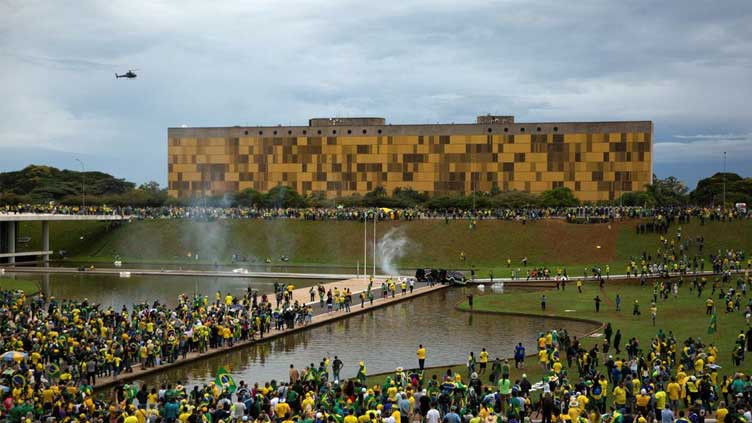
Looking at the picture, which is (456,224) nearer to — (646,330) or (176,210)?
(176,210)

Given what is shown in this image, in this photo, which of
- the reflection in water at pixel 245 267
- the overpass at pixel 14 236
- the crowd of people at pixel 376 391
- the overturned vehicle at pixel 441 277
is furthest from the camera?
the overpass at pixel 14 236

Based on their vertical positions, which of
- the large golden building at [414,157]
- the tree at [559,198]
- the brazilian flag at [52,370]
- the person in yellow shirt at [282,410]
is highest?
the large golden building at [414,157]

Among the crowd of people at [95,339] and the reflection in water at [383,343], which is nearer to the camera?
the crowd of people at [95,339]

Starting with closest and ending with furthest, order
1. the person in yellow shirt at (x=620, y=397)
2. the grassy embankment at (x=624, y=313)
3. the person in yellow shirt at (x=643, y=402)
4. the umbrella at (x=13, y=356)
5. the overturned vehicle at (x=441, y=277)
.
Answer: the person in yellow shirt at (x=643, y=402) < the person in yellow shirt at (x=620, y=397) < the umbrella at (x=13, y=356) < the grassy embankment at (x=624, y=313) < the overturned vehicle at (x=441, y=277)

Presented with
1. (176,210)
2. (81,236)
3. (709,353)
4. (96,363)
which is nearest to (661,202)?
(176,210)

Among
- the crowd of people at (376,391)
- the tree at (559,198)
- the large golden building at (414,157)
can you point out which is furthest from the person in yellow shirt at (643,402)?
the large golden building at (414,157)

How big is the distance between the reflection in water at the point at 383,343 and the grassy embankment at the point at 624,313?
1.44m

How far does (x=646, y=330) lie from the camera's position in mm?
36094

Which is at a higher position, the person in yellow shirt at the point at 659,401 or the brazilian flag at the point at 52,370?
the person in yellow shirt at the point at 659,401

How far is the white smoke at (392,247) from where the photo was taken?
70275 millimetres

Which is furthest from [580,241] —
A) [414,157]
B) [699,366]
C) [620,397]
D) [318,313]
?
[620,397]

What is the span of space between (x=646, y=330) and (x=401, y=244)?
39.3 m

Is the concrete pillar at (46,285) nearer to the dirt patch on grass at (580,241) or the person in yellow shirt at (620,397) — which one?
the person in yellow shirt at (620,397)

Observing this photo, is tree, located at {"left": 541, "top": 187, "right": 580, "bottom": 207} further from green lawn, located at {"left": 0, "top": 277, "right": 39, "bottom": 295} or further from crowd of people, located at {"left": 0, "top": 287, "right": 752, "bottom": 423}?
crowd of people, located at {"left": 0, "top": 287, "right": 752, "bottom": 423}
